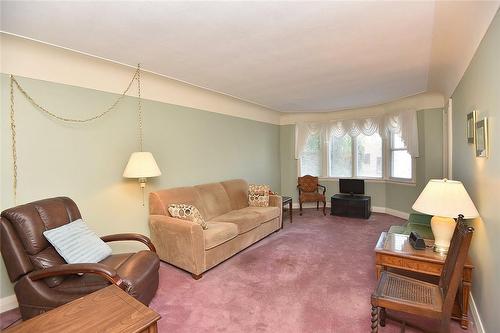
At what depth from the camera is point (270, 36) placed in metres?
2.24

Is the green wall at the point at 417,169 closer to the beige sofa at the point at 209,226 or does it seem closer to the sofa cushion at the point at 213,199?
the beige sofa at the point at 209,226

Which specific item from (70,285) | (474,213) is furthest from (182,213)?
(474,213)

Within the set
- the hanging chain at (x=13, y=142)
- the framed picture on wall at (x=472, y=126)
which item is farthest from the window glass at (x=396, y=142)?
the hanging chain at (x=13, y=142)

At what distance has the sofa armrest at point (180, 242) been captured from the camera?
2.91 meters

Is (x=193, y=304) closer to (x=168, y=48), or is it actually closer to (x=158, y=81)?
(x=168, y=48)

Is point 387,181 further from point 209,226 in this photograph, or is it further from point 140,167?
point 140,167

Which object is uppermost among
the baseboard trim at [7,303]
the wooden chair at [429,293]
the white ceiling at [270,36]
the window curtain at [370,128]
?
the white ceiling at [270,36]

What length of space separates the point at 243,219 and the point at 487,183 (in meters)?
2.74

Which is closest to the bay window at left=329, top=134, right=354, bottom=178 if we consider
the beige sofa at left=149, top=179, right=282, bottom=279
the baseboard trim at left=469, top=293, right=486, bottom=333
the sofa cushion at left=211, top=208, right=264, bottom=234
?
the beige sofa at left=149, top=179, right=282, bottom=279

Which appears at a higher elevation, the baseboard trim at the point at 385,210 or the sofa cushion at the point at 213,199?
the sofa cushion at the point at 213,199

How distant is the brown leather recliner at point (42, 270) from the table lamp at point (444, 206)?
2.40 meters

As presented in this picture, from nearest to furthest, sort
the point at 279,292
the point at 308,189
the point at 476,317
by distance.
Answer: the point at 476,317 < the point at 279,292 < the point at 308,189

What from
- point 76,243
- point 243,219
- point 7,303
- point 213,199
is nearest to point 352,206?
point 243,219

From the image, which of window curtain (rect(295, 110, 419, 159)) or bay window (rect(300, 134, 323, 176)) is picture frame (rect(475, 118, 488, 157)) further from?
bay window (rect(300, 134, 323, 176))
